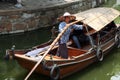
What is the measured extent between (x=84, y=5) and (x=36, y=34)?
423cm

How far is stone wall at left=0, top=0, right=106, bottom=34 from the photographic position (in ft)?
44.8

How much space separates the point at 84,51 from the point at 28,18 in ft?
15.9

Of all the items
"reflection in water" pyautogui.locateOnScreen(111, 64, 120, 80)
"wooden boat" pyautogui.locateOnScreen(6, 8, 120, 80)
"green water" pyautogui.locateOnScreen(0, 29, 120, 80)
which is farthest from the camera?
"reflection in water" pyautogui.locateOnScreen(111, 64, 120, 80)

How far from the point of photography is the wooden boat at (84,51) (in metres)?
8.87

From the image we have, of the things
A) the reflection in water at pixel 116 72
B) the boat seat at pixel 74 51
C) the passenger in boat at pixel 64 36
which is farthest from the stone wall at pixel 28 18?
the reflection in water at pixel 116 72

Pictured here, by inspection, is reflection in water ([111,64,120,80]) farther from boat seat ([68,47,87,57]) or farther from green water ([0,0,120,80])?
boat seat ([68,47,87,57])

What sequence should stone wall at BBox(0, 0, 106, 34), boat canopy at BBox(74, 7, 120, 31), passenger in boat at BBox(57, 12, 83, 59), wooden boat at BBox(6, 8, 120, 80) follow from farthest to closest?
1. stone wall at BBox(0, 0, 106, 34)
2. boat canopy at BBox(74, 7, 120, 31)
3. passenger in boat at BBox(57, 12, 83, 59)
4. wooden boat at BBox(6, 8, 120, 80)

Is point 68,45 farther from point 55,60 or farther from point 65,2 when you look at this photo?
point 65,2

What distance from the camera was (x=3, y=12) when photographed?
1344 centimetres

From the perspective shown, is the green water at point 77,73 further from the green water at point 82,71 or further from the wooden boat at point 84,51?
the wooden boat at point 84,51

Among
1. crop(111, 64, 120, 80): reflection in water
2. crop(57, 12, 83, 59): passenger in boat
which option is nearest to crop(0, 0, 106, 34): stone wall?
crop(57, 12, 83, 59): passenger in boat

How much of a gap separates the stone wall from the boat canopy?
11.3 ft

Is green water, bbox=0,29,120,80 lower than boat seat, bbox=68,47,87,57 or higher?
lower

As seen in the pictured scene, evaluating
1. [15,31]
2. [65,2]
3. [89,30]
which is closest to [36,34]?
[15,31]
